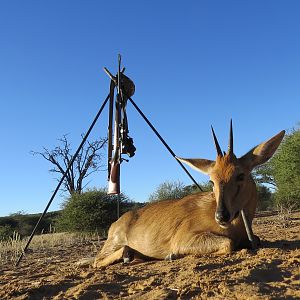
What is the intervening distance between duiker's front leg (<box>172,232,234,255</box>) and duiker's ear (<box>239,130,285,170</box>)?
3.63 feet

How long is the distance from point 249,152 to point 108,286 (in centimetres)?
293

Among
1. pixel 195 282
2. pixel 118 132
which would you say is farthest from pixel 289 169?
pixel 195 282

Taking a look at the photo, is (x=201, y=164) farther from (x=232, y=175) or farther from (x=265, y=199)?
(x=265, y=199)

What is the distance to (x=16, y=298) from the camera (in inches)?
187

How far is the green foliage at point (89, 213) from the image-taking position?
18.9 m

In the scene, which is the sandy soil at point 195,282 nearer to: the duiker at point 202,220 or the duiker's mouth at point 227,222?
the duiker's mouth at point 227,222

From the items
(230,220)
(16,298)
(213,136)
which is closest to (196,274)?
(230,220)

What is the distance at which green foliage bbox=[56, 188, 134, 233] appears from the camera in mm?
18938

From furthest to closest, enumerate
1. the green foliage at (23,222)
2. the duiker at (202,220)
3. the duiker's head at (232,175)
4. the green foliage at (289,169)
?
the green foliage at (23,222), the green foliage at (289,169), the duiker at (202,220), the duiker's head at (232,175)

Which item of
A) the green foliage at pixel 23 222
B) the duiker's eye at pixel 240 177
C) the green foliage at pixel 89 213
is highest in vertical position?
the green foliage at pixel 23 222

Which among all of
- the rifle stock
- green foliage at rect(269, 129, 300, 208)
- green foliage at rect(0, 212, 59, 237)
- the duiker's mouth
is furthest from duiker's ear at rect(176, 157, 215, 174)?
green foliage at rect(0, 212, 59, 237)

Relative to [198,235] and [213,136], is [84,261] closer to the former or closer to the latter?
[198,235]

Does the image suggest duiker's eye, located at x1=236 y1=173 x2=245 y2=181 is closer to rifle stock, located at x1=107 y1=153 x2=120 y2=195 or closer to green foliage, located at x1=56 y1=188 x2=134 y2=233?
rifle stock, located at x1=107 y1=153 x2=120 y2=195

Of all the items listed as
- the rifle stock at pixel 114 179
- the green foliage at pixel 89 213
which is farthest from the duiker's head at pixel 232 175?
the green foliage at pixel 89 213
